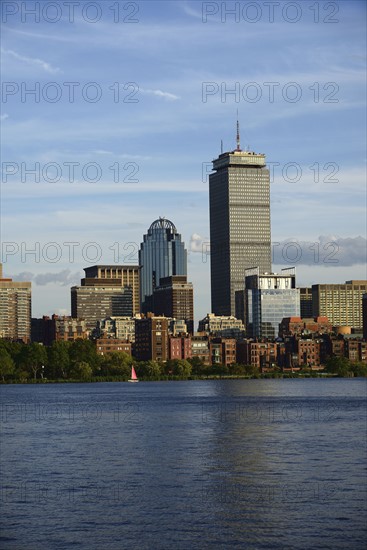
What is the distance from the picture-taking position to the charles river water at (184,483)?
40.2 metres

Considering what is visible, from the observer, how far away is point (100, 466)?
188 feet

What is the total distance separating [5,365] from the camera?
194500mm

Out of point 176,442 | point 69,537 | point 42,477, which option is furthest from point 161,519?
point 176,442

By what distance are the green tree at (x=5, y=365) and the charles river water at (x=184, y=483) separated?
106 metres

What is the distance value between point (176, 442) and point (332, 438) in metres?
10.5

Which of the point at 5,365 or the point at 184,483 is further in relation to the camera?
the point at 5,365

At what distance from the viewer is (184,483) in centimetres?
5112

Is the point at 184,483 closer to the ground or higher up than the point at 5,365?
closer to the ground

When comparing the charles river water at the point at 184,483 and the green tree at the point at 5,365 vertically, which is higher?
the green tree at the point at 5,365

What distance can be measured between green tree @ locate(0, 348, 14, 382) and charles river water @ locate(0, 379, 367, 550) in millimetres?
106410

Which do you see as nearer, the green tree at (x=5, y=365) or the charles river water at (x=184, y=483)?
the charles river water at (x=184, y=483)

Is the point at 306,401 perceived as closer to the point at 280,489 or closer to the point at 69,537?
the point at 280,489

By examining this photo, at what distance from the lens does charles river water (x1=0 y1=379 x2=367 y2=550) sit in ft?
132

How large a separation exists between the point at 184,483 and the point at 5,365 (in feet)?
483
